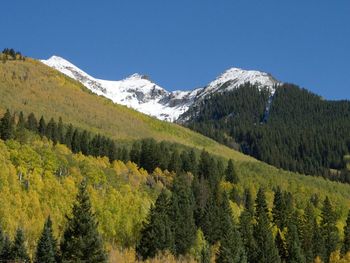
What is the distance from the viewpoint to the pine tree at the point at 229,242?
3611 inches

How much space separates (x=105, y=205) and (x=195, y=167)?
6754 cm

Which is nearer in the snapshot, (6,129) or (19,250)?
(19,250)

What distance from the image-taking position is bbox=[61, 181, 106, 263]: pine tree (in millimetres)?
52438

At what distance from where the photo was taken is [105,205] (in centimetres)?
11238

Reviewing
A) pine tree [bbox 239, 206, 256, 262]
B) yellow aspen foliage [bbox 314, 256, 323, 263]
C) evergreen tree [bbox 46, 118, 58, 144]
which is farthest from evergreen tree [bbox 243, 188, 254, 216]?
evergreen tree [bbox 46, 118, 58, 144]

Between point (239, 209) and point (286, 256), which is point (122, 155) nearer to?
point (239, 209)

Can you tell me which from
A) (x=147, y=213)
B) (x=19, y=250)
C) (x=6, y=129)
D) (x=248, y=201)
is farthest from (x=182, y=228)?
(x=6, y=129)

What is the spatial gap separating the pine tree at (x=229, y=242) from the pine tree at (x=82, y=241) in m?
40.9

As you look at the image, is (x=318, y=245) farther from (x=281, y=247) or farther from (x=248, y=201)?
(x=248, y=201)

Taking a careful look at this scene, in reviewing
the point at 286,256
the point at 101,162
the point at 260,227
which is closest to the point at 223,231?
the point at 260,227

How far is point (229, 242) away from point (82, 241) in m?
54.3

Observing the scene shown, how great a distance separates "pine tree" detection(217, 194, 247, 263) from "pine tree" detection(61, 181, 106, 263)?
134 feet

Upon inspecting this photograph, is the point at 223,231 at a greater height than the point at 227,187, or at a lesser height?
lesser

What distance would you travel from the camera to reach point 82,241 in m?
52.7
